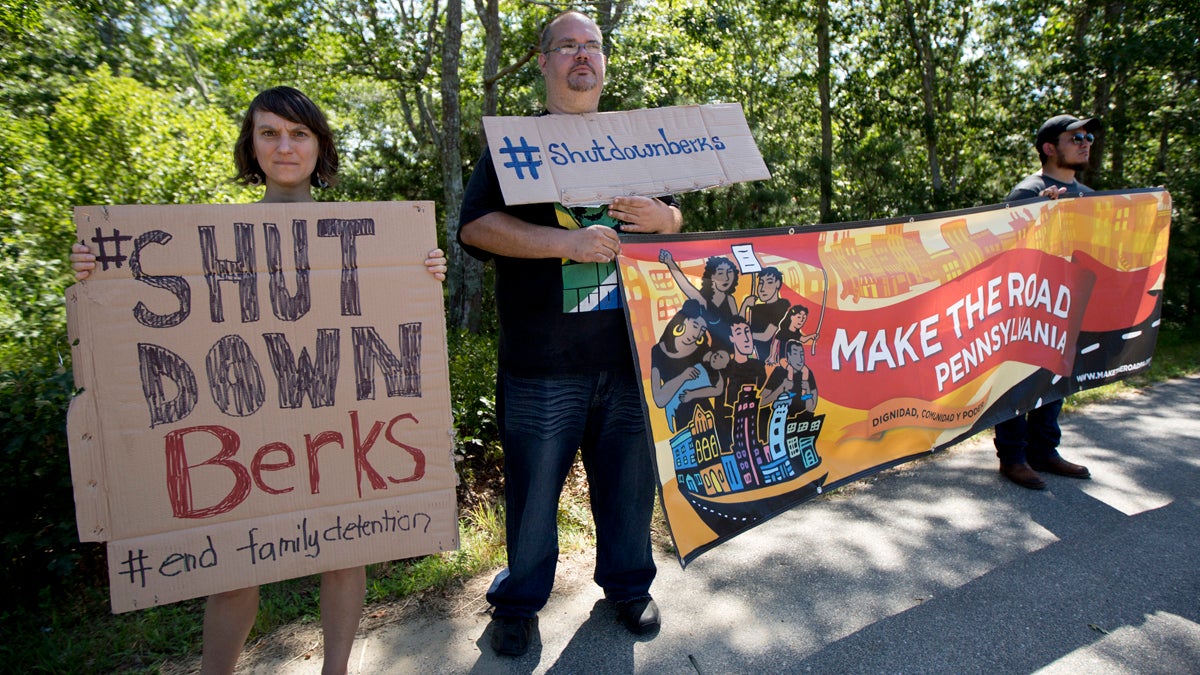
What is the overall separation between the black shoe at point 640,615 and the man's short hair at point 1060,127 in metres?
3.29

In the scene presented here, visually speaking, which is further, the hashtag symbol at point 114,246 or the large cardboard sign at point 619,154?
the large cardboard sign at point 619,154

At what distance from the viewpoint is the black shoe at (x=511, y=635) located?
2545mm

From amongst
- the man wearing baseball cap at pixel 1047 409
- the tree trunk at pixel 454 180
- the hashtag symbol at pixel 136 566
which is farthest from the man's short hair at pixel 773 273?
the tree trunk at pixel 454 180

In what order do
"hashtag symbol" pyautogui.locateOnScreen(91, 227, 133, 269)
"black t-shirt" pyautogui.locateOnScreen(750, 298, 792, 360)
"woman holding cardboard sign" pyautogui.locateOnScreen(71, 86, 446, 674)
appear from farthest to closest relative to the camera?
1. "black t-shirt" pyautogui.locateOnScreen(750, 298, 792, 360)
2. "woman holding cardboard sign" pyautogui.locateOnScreen(71, 86, 446, 674)
3. "hashtag symbol" pyautogui.locateOnScreen(91, 227, 133, 269)

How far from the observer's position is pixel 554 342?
8.27 ft

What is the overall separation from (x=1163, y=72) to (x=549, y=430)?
12.1m

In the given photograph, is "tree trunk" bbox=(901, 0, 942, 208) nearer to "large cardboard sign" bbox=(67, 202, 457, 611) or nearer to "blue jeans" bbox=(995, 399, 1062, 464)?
Result: "blue jeans" bbox=(995, 399, 1062, 464)

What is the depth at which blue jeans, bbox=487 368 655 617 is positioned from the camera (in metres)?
2.56

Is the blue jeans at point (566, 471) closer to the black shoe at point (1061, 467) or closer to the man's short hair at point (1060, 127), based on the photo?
the black shoe at point (1061, 467)

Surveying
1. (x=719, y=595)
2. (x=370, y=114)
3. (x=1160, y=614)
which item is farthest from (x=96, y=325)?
(x=370, y=114)

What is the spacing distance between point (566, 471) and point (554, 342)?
487 millimetres

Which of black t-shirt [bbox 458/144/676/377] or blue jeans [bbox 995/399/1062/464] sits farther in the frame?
blue jeans [bbox 995/399/1062/464]

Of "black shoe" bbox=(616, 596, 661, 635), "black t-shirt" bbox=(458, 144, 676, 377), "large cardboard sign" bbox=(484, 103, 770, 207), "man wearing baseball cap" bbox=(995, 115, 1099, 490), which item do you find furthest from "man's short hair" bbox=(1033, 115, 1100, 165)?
"black shoe" bbox=(616, 596, 661, 635)

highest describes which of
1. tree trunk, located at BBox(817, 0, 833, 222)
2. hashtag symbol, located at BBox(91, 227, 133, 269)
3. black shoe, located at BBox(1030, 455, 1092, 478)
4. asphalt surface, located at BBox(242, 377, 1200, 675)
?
tree trunk, located at BBox(817, 0, 833, 222)
